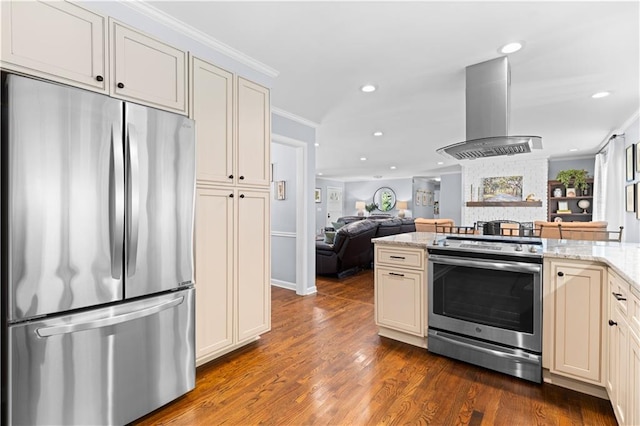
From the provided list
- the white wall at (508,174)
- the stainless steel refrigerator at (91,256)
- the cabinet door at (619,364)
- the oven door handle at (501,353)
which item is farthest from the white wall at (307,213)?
the white wall at (508,174)

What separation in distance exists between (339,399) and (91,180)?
6.30 feet

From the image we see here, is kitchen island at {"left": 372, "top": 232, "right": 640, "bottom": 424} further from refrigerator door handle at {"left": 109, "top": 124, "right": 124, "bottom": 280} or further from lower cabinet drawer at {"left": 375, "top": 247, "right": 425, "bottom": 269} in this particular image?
refrigerator door handle at {"left": 109, "top": 124, "right": 124, "bottom": 280}

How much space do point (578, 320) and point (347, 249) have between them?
11.6 ft

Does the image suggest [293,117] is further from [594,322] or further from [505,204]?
[505,204]

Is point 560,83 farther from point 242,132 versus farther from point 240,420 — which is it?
point 240,420

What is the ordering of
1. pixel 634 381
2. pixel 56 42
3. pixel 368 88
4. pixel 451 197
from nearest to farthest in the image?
1. pixel 634 381
2. pixel 56 42
3. pixel 368 88
4. pixel 451 197

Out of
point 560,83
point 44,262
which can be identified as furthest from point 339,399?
point 560,83

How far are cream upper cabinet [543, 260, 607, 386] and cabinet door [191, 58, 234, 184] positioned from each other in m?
2.44

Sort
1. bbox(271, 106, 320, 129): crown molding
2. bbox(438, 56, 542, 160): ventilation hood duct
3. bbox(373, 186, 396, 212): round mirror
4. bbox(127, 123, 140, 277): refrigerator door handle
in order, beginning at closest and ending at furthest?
bbox(127, 123, 140, 277): refrigerator door handle
bbox(438, 56, 542, 160): ventilation hood duct
bbox(271, 106, 320, 129): crown molding
bbox(373, 186, 396, 212): round mirror

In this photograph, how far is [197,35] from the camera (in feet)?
7.63

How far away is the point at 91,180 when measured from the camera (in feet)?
5.23

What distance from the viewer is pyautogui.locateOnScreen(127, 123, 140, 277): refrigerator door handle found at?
5.67 ft

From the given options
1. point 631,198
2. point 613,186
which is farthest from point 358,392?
point 613,186

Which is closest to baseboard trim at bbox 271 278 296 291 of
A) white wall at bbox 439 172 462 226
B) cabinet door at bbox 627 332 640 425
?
cabinet door at bbox 627 332 640 425
